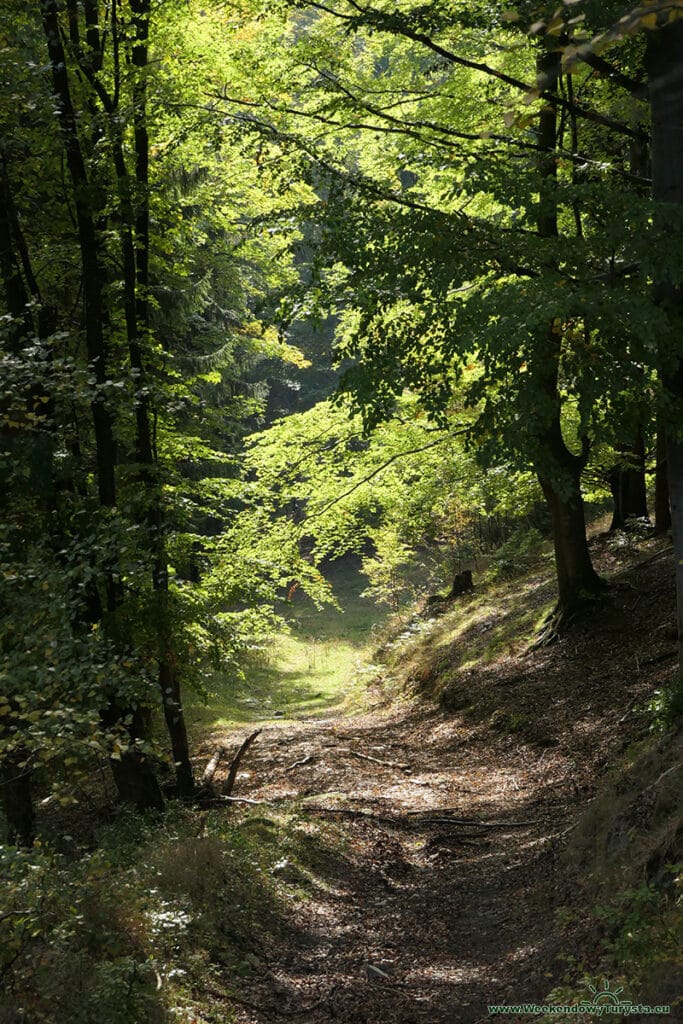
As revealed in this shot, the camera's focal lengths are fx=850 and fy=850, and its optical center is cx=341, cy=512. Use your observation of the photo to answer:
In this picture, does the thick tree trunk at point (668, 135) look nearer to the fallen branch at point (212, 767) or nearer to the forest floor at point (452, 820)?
the forest floor at point (452, 820)

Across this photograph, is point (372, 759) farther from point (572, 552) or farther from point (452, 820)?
point (572, 552)

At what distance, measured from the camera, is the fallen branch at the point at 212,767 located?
35.7 ft

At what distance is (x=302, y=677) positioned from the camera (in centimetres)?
2216

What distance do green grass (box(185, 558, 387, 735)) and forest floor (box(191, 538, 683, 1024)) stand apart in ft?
5.81

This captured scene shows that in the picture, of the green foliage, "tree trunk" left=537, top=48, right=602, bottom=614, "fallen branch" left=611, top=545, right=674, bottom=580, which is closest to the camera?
the green foliage

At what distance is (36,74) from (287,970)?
7.54 metres

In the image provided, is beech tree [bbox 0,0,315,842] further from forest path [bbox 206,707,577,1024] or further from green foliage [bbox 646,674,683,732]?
green foliage [bbox 646,674,683,732]

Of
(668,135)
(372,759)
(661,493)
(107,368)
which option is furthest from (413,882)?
(661,493)

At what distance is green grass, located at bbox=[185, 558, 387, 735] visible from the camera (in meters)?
17.4

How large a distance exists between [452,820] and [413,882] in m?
1.31

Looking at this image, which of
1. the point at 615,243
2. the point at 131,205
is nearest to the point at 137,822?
the point at 131,205

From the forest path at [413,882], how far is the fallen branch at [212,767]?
18.1 inches

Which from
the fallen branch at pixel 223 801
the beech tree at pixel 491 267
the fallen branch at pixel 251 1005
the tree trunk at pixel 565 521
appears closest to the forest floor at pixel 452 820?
the fallen branch at pixel 251 1005

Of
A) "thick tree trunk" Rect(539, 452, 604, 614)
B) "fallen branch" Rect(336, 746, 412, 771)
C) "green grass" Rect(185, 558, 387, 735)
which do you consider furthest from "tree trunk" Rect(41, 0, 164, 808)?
"thick tree trunk" Rect(539, 452, 604, 614)
